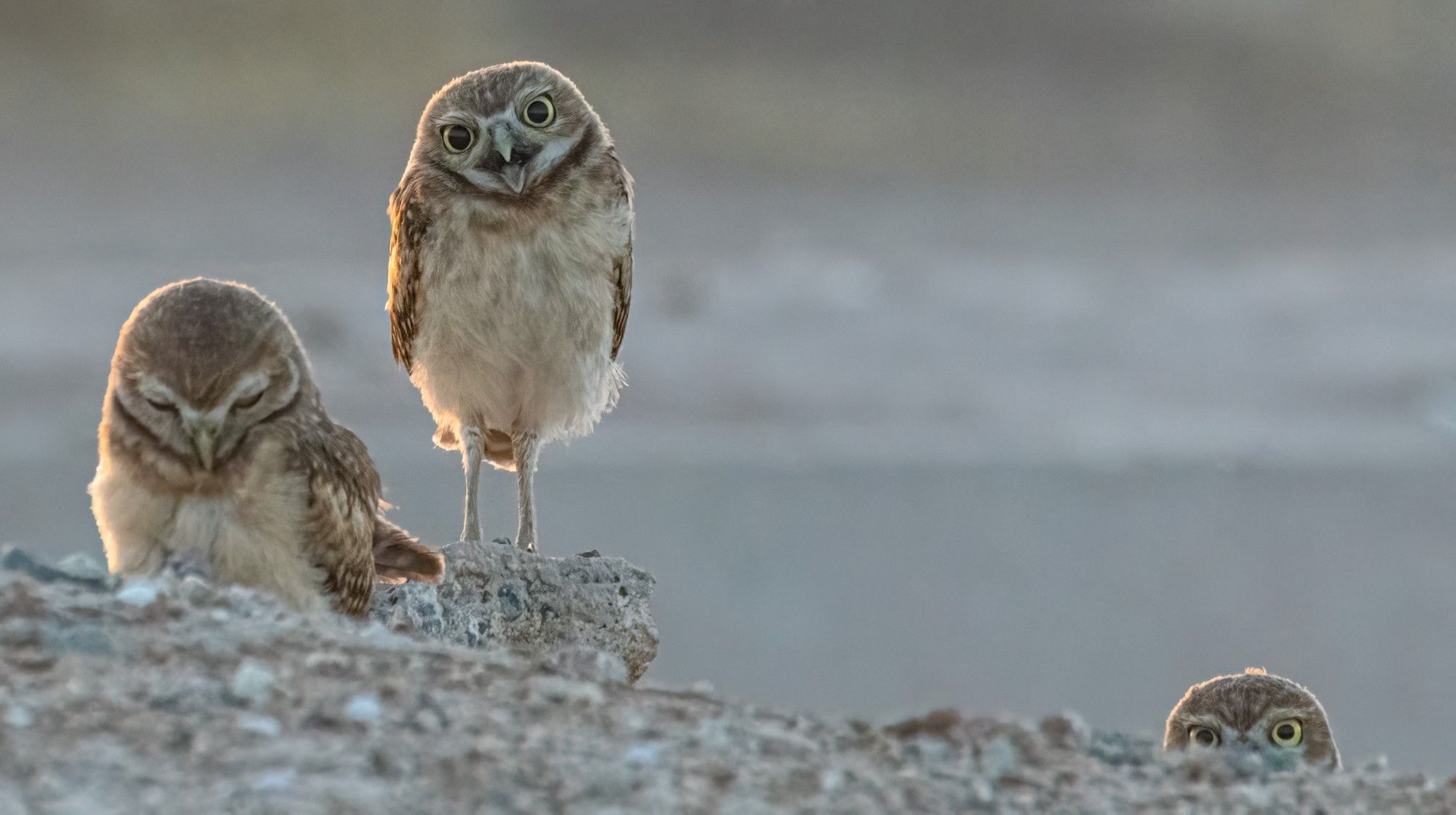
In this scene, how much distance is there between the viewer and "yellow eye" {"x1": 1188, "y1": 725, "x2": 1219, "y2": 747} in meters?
7.32

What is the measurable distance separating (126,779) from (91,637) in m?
0.89

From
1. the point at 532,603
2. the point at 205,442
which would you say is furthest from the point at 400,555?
the point at 532,603

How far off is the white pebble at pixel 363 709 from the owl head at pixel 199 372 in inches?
47.9

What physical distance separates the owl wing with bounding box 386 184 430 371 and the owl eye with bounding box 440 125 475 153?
0.97 ft

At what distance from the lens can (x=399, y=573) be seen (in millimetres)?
5906

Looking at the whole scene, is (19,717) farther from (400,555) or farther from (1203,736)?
(1203,736)

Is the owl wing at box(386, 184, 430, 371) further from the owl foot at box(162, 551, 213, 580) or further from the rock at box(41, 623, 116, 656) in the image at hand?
the rock at box(41, 623, 116, 656)

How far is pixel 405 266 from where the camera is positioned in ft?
25.8

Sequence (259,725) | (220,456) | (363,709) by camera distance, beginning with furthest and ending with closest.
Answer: (220,456)
(363,709)
(259,725)

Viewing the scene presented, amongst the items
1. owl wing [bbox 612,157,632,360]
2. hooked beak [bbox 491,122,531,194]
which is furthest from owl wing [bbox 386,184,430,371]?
owl wing [bbox 612,157,632,360]

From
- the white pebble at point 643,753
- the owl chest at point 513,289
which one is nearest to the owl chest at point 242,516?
the white pebble at point 643,753

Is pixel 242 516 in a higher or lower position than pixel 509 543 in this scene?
lower

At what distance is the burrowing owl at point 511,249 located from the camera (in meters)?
7.59

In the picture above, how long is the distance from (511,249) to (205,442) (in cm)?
294
